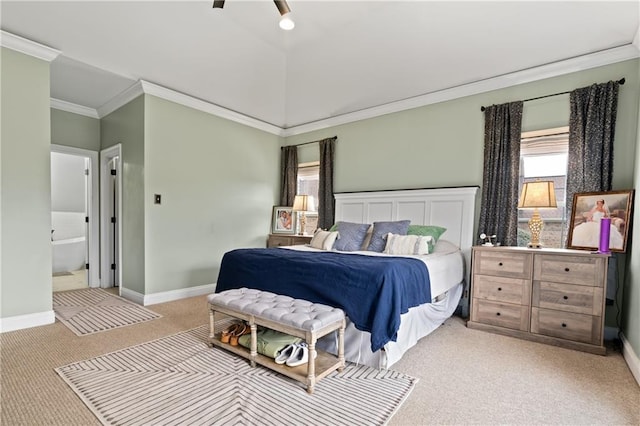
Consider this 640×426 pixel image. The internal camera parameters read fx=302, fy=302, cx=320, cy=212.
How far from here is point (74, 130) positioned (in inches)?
179

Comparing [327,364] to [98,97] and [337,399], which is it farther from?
[98,97]

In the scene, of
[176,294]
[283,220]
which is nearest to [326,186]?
[283,220]

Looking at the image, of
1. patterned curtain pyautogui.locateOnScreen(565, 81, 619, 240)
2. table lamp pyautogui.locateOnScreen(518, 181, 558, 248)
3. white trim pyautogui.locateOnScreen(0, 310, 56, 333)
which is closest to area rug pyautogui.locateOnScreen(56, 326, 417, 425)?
white trim pyautogui.locateOnScreen(0, 310, 56, 333)

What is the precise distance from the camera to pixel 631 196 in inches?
105

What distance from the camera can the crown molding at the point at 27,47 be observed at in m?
2.87

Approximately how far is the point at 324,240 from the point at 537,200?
2311 mm

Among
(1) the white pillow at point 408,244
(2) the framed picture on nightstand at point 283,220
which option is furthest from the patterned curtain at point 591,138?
(2) the framed picture on nightstand at point 283,220

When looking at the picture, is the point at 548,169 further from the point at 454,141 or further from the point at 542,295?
the point at 542,295

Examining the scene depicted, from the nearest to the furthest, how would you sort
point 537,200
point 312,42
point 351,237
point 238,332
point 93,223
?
point 238,332
point 537,200
point 312,42
point 351,237
point 93,223

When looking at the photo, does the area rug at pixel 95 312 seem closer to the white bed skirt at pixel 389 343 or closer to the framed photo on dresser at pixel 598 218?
the white bed skirt at pixel 389 343

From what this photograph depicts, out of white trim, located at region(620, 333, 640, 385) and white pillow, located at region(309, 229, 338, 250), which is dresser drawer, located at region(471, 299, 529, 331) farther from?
white pillow, located at region(309, 229, 338, 250)

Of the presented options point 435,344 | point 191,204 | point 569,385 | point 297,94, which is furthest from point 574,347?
point 191,204

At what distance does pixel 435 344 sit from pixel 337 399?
4.25 ft

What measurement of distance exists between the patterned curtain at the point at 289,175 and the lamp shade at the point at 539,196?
11.6 feet
